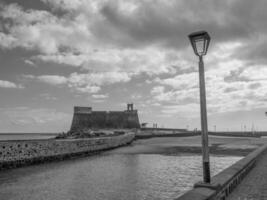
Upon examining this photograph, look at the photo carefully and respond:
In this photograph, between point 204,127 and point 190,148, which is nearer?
point 204,127

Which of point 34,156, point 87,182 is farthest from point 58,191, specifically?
point 34,156

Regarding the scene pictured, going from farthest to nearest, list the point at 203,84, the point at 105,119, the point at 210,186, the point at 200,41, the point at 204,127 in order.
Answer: the point at 105,119 < the point at 203,84 < the point at 200,41 < the point at 204,127 < the point at 210,186

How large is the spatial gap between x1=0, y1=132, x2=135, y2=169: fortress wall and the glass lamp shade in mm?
19484

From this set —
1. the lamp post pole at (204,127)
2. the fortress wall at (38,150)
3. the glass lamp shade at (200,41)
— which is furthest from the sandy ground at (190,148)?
the glass lamp shade at (200,41)

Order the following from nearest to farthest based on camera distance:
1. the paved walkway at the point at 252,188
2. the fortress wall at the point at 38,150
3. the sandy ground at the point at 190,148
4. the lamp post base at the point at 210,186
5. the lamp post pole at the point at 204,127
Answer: the lamp post base at the point at 210,186 → the lamp post pole at the point at 204,127 → the paved walkway at the point at 252,188 → the fortress wall at the point at 38,150 → the sandy ground at the point at 190,148

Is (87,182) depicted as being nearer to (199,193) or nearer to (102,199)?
(102,199)

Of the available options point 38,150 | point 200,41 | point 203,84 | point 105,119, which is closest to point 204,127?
point 203,84

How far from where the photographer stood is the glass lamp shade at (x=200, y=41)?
19.4 feet

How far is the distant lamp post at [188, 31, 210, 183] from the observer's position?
232 inches

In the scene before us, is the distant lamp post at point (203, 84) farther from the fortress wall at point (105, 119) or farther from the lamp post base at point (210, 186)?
the fortress wall at point (105, 119)

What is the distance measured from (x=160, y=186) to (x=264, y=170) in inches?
184

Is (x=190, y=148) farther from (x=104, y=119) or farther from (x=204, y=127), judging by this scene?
(x=104, y=119)

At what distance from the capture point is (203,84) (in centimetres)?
618

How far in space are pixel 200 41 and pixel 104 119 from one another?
102285 millimetres
